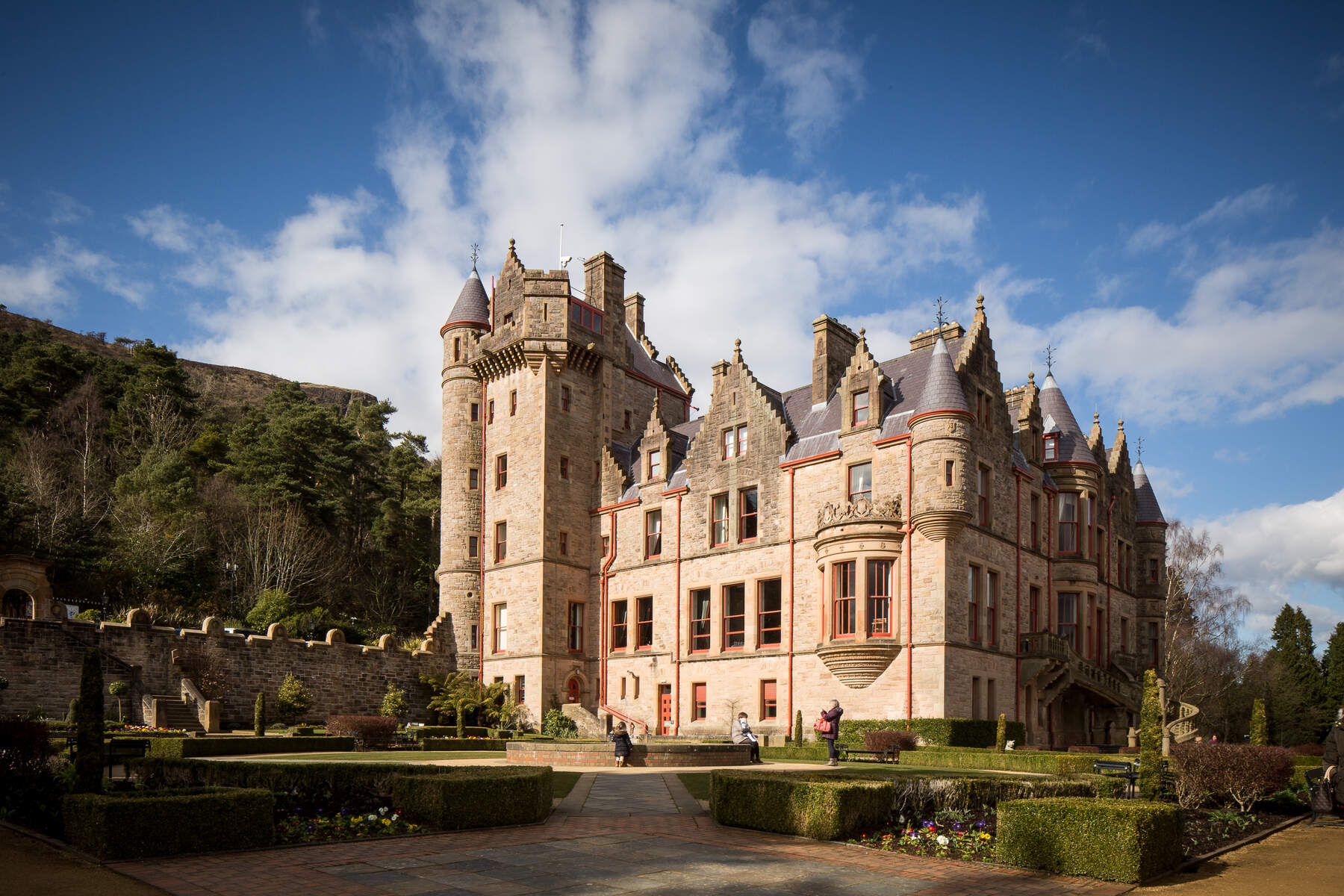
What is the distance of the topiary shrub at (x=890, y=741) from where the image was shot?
92.5ft

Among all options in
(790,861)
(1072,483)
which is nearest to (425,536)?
(1072,483)

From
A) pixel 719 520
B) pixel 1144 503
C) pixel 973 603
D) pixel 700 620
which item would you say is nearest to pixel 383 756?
pixel 700 620

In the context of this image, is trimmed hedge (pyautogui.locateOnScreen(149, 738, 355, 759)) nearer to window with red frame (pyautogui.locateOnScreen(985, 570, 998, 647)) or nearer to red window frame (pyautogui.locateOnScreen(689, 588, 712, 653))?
red window frame (pyautogui.locateOnScreen(689, 588, 712, 653))

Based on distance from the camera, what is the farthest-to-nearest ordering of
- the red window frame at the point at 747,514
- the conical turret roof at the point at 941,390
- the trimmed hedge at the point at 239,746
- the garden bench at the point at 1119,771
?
the red window frame at the point at 747,514 → the conical turret roof at the point at 941,390 → the trimmed hedge at the point at 239,746 → the garden bench at the point at 1119,771

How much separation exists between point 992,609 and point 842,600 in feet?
17.9

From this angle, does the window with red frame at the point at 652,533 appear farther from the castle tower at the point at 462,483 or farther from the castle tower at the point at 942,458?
the castle tower at the point at 942,458

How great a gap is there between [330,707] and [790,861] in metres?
32.6

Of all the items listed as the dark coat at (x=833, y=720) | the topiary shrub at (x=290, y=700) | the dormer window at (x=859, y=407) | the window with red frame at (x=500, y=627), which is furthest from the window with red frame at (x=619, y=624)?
the dark coat at (x=833, y=720)

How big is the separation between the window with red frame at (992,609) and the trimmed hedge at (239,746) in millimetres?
21490

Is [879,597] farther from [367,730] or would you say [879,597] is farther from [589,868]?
[589,868]

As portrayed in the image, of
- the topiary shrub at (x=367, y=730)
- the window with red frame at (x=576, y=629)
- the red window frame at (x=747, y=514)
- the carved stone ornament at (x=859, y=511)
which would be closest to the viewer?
the topiary shrub at (x=367, y=730)

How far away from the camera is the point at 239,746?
1077 inches

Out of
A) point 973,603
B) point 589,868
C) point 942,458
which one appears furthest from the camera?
point 973,603

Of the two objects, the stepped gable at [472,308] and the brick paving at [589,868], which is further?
the stepped gable at [472,308]
